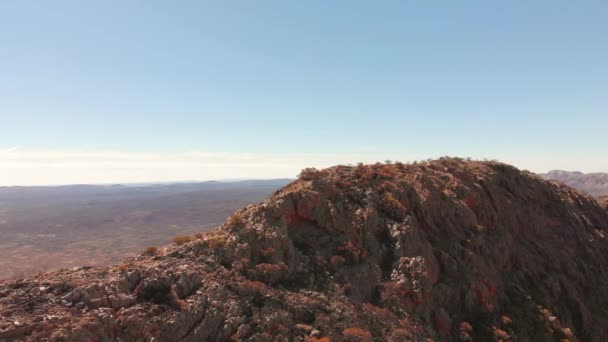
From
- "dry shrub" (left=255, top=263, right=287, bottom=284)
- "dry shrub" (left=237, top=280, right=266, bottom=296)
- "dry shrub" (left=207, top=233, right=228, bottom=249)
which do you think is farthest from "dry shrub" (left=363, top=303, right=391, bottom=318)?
"dry shrub" (left=207, top=233, right=228, bottom=249)

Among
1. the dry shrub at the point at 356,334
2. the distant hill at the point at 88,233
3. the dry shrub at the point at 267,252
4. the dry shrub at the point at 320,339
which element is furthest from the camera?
the distant hill at the point at 88,233

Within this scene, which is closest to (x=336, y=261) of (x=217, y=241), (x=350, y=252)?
(x=350, y=252)

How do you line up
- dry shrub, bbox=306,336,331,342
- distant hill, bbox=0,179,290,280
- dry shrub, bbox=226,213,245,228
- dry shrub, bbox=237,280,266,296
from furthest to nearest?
distant hill, bbox=0,179,290,280
dry shrub, bbox=226,213,245,228
dry shrub, bbox=237,280,266,296
dry shrub, bbox=306,336,331,342

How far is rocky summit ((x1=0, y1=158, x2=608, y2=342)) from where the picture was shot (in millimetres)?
11664

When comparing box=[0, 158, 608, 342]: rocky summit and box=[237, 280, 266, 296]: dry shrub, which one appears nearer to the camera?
box=[0, 158, 608, 342]: rocky summit

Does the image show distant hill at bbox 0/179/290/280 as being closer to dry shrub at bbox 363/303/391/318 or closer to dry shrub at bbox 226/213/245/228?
dry shrub at bbox 226/213/245/228

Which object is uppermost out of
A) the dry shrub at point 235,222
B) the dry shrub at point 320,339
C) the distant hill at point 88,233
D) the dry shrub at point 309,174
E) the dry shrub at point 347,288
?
the dry shrub at point 309,174

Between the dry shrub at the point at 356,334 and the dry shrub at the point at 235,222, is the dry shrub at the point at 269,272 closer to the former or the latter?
the dry shrub at the point at 235,222

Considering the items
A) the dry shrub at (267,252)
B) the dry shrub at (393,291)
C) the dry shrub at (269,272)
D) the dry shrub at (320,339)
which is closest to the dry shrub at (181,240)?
the dry shrub at (267,252)

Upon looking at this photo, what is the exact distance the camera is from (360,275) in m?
16.2

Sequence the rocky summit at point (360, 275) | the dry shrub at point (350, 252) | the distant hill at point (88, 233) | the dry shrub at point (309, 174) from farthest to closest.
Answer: the distant hill at point (88, 233) → the dry shrub at point (309, 174) → the dry shrub at point (350, 252) → the rocky summit at point (360, 275)

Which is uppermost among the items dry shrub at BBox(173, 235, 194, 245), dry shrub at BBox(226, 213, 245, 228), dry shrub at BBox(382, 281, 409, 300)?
dry shrub at BBox(226, 213, 245, 228)

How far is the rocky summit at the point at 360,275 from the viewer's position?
38.3ft

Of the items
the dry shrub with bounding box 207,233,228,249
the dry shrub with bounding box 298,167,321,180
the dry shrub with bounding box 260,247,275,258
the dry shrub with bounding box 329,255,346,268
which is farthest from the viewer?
the dry shrub with bounding box 298,167,321,180
